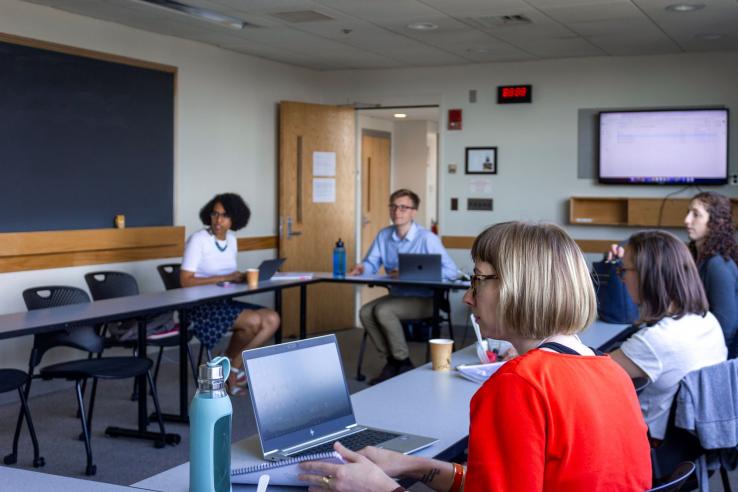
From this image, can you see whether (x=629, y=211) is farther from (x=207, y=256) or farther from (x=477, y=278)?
(x=477, y=278)

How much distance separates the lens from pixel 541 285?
1615 mm

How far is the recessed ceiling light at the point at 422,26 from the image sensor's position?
616 centimetres

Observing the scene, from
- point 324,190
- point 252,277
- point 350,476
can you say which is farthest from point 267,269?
point 350,476

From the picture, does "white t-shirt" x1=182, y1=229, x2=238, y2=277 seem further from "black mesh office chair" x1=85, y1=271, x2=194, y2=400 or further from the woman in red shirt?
the woman in red shirt

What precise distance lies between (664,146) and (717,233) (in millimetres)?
3227

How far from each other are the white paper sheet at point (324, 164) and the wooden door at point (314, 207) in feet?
0.10

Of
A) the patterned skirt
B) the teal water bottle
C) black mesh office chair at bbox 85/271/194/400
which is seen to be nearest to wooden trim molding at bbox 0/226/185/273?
black mesh office chair at bbox 85/271/194/400

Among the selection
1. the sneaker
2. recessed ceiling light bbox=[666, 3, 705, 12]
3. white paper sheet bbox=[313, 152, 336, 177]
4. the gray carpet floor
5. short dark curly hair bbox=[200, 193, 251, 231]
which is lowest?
the gray carpet floor

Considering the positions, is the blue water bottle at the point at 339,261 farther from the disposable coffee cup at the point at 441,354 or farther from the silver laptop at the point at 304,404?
the silver laptop at the point at 304,404

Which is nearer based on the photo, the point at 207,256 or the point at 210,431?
the point at 210,431

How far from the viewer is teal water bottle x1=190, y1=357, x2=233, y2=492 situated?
1.65 meters

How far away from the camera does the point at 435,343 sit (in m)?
3.10

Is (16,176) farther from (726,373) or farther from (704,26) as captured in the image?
(704,26)

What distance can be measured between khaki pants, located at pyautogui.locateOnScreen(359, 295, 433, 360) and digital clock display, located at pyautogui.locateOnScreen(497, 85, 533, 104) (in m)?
2.62
